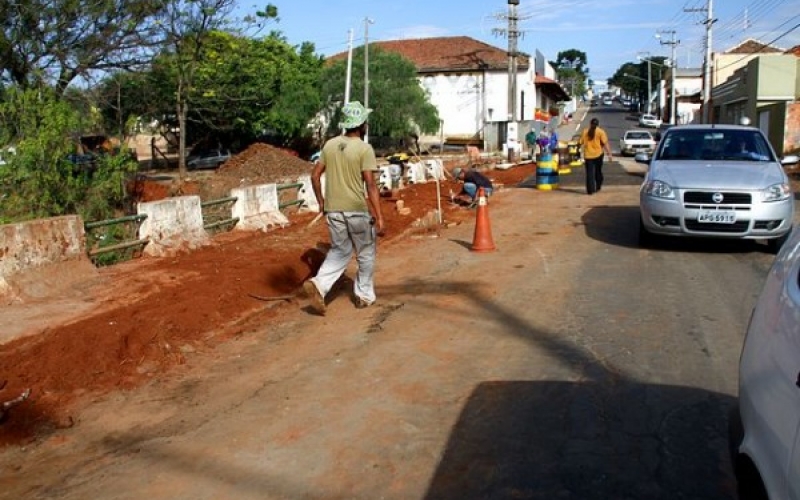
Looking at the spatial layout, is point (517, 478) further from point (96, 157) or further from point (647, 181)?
point (96, 157)

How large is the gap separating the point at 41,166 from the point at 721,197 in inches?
355

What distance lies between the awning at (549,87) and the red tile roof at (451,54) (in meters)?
7.76

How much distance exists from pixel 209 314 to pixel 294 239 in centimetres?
476

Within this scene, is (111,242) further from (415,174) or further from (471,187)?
(415,174)

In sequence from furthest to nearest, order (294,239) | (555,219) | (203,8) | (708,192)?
(203,8) → (555,219) → (294,239) → (708,192)

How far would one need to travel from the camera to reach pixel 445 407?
5062 millimetres

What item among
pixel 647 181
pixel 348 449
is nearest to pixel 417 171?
pixel 647 181

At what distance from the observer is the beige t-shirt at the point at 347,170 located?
24.5ft

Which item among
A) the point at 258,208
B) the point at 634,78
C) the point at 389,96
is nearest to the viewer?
the point at 258,208

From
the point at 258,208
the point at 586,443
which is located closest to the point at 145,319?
the point at 586,443

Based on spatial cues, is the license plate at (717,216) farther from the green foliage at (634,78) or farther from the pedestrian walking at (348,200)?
the green foliage at (634,78)

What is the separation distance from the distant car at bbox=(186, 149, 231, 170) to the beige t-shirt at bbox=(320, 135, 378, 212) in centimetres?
3629

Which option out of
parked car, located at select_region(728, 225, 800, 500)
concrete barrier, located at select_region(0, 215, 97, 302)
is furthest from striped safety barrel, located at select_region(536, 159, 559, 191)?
parked car, located at select_region(728, 225, 800, 500)

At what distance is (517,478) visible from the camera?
4008mm
